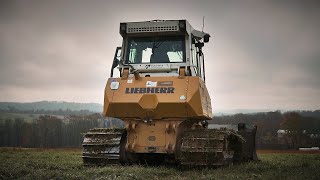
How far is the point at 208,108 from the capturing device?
13.9 m

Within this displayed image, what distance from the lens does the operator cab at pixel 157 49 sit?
1324cm

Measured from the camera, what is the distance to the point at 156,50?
1373 centimetres

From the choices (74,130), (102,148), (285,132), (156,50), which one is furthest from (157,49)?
(74,130)

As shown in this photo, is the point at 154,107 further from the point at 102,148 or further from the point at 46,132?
the point at 46,132

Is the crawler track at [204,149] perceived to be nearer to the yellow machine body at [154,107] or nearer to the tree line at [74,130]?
the yellow machine body at [154,107]

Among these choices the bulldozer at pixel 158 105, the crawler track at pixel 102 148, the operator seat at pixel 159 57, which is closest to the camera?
the bulldozer at pixel 158 105

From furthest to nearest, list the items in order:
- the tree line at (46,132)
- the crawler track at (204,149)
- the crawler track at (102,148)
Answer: the tree line at (46,132), the crawler track at (102,148), the crawler track at (204,149)

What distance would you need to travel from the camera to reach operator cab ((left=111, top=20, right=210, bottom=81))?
13242mm

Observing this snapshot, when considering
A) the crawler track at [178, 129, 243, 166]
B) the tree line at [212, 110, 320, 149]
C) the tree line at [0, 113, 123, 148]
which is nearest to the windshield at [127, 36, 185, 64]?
the crawler track at [178, 129, 243, 166]

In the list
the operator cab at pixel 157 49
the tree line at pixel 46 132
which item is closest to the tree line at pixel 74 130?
the tree line at pixel 46 132

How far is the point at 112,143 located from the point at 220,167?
11.1ft

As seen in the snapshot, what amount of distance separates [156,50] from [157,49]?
51 mm

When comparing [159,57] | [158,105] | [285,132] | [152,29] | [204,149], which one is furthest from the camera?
[285,132]

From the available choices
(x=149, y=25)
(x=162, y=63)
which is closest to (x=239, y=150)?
(x=162, y=63)
